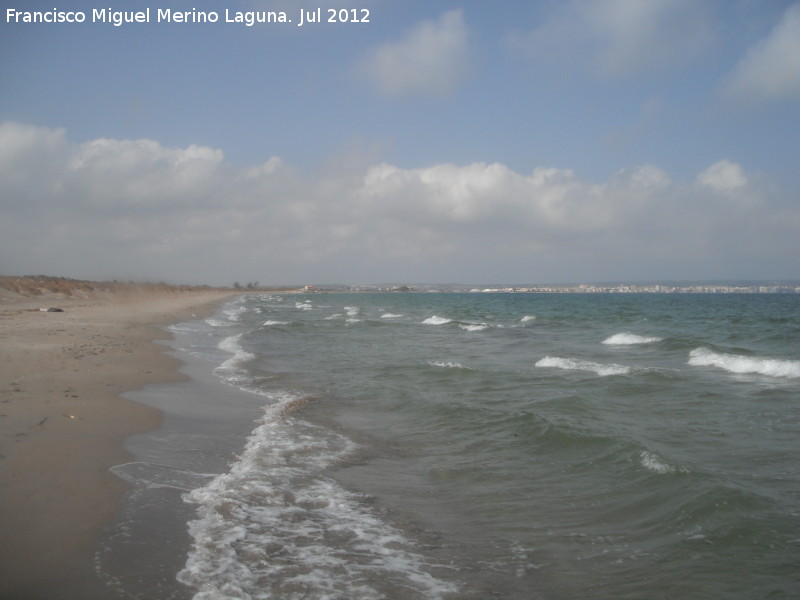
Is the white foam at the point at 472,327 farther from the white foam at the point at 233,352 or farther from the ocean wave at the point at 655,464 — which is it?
the ocean wave at the point at 655,464

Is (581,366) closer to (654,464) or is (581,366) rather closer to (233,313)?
(654,464)

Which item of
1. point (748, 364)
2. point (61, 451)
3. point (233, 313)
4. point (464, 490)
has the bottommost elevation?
point (464, 490)

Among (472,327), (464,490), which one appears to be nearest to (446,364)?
(464,490)

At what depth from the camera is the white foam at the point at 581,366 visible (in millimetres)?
16302

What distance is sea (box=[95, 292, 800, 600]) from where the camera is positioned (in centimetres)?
473

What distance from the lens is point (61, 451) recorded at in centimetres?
712

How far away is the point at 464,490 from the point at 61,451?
517 cm

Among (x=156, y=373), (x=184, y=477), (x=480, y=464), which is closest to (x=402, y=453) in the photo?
(x=480, y=464)

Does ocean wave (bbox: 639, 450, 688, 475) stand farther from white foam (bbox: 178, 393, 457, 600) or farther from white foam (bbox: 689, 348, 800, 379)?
white foam (bbox: 689, 348, 800, 379)

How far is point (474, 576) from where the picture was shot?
15.9 feet

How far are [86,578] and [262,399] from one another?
27.9ft

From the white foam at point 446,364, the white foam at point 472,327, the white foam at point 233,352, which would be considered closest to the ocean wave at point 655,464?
the white foam at point 446,364

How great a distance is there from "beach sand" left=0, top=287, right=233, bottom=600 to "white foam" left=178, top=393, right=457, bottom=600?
0.90 m

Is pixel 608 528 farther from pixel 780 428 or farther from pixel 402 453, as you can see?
pixel 780 428
